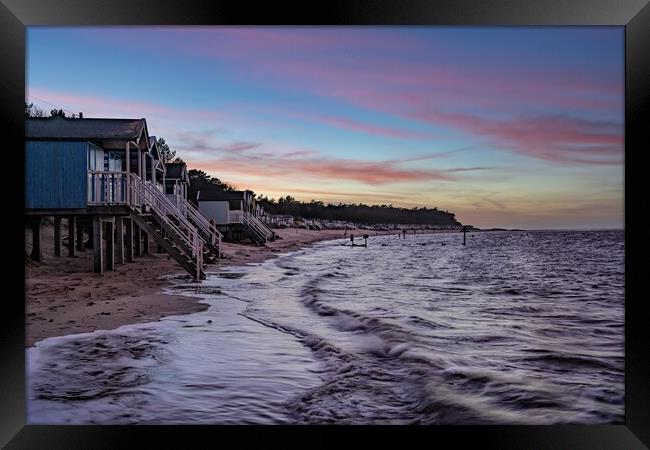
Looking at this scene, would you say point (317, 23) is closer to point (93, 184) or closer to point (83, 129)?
point (93, 184)

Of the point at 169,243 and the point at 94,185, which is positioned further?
the point at 169,243

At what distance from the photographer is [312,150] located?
24.6 m

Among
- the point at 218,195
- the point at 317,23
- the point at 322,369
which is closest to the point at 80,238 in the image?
the point at 322,369

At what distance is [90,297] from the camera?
11406mm

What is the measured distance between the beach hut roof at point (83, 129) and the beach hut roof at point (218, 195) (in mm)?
18781

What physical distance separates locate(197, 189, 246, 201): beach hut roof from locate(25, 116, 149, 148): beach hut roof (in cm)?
1878

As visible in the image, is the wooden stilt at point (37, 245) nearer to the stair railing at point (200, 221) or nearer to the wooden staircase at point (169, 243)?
the wooden staircase at point (169, 243)

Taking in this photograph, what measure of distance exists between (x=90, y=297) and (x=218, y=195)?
2569 cm

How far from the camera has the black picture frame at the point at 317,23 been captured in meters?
4.84

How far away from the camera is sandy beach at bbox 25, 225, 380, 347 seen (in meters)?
8.97

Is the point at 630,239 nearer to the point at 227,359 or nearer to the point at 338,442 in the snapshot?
the point at 338,442

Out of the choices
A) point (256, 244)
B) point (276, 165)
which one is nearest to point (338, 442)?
point (276, 165)

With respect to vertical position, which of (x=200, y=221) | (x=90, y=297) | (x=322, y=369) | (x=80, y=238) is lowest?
(x=322, y=369)

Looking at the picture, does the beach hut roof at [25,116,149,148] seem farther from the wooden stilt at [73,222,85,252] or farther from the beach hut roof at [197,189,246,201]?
the beach hut roof at [197,189,246,201]
